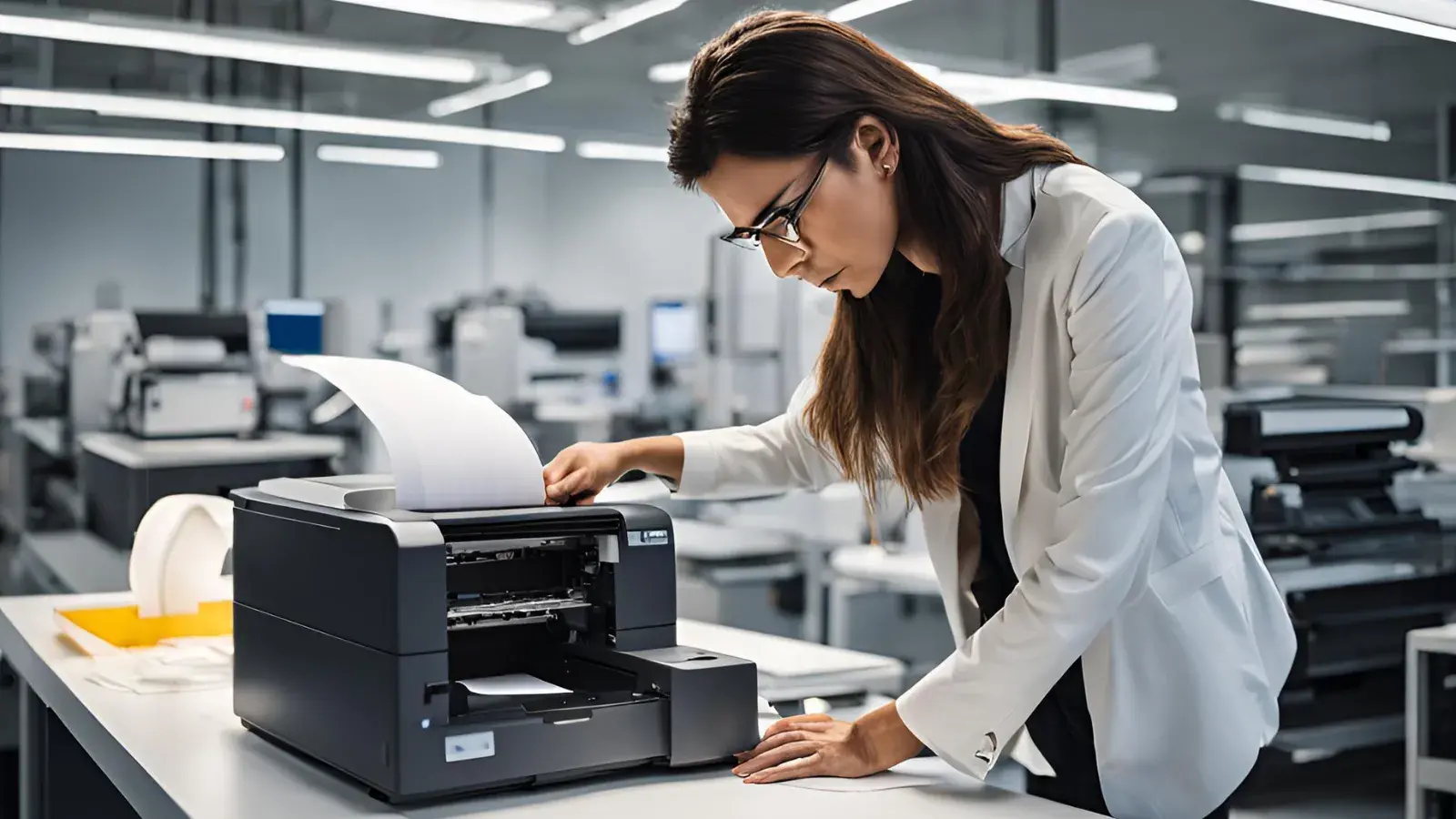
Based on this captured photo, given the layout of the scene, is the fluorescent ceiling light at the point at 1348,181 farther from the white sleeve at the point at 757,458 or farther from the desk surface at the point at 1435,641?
the white sleeve at the point at 757,458

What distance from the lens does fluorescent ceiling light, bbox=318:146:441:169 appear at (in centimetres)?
662

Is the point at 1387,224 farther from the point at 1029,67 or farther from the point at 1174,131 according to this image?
the point at 1029,67

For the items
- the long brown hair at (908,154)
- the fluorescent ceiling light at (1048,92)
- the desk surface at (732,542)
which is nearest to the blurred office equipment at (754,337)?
the desk surface at (732,542)

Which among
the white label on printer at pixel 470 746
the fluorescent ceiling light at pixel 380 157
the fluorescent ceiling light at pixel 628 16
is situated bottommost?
the white label on printer at pixel 470 746

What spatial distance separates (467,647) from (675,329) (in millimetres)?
7250

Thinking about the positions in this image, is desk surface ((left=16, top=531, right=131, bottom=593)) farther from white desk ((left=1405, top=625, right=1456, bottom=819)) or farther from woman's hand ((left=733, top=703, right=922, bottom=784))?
white desk ((left=1405, top=625, right=1456, bottom=819))

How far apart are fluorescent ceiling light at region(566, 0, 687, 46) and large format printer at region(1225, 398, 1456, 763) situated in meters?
3.86

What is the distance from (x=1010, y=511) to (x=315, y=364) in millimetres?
688


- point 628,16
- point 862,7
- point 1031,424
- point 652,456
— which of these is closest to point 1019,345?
point 1031,424

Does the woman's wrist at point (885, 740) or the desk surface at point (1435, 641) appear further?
the desk surface at point (1435, 641)

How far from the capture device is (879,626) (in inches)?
159

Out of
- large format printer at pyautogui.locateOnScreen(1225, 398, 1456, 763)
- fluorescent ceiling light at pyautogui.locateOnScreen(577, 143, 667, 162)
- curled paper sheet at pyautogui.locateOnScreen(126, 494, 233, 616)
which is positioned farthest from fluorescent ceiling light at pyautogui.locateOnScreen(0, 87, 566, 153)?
large format printer at pyautogui.locateOnScreen(1225, 398, 1456, 763)

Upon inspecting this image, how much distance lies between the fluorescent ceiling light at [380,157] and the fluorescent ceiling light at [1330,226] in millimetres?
4303

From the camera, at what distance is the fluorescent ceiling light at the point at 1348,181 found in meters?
4.80
